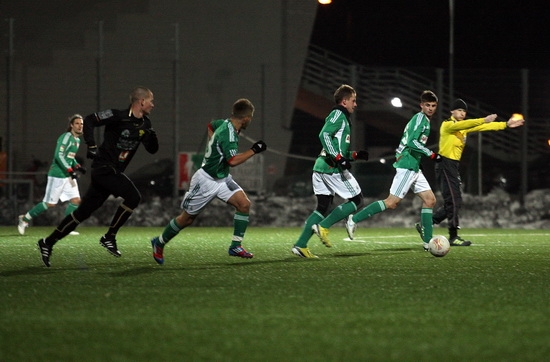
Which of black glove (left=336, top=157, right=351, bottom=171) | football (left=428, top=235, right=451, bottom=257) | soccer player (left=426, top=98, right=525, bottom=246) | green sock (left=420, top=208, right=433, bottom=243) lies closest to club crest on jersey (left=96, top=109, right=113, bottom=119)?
black glove (left=336, top=157, right=351, bottom=171)

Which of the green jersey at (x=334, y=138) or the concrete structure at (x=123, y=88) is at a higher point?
the concrete structure at (x=123, y=88)

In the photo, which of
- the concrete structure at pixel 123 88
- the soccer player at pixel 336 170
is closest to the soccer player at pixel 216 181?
the soccer player at pixel 336 170

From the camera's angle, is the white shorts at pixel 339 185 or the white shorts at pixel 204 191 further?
the white shorts at pixel 339 185

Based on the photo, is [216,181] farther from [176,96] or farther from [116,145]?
[176,96]

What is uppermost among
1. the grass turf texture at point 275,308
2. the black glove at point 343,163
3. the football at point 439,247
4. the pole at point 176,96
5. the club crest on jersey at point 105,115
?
the pole at point 176,96

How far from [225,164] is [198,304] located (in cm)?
389

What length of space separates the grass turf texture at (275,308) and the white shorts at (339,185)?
0.74m

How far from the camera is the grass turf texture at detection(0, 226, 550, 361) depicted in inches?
201

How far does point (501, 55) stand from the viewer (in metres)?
34.7

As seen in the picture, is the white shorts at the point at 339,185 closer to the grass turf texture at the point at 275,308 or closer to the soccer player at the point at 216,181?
the grass turf texture at the point at 275,308

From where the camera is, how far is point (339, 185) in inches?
458

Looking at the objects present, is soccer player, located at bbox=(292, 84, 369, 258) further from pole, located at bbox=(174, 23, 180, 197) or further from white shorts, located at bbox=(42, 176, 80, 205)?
pole, located at bbox=(174, 23, 180, 197)

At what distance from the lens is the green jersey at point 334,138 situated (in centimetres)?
1147

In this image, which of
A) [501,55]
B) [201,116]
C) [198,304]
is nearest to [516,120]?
[198,304]
